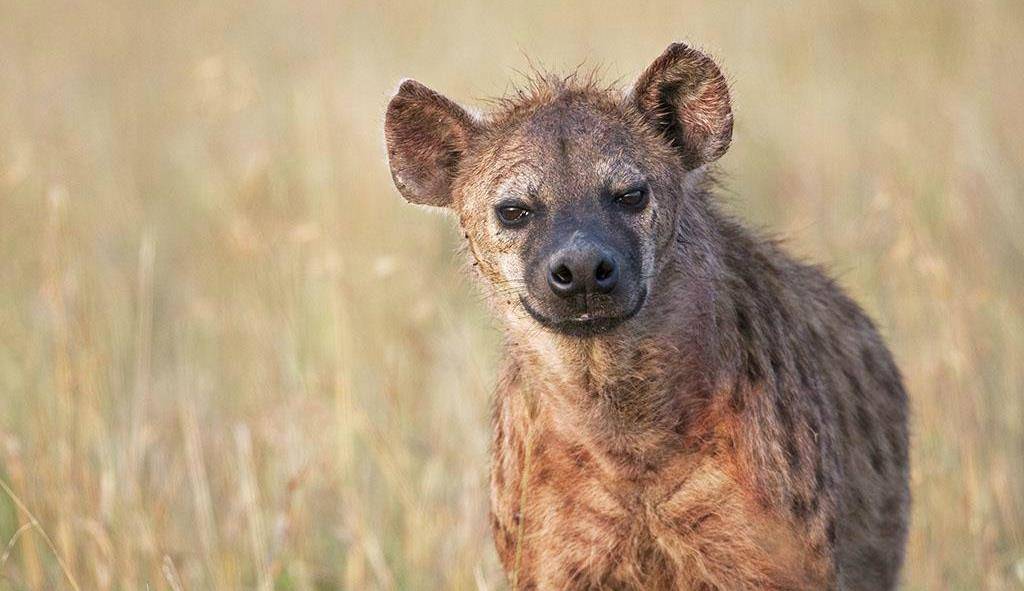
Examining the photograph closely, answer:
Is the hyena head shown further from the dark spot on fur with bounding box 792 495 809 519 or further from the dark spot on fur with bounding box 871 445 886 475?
the dark spot on fur with bounding box 871 445 886 475

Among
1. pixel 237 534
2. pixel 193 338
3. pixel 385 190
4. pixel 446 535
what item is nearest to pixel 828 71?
pixel 385 190

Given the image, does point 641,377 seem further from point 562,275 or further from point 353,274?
point 353,274

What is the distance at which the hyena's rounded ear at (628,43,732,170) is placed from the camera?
4.68m

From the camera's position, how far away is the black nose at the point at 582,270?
4223 mm

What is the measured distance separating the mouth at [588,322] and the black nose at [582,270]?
0.12 meters

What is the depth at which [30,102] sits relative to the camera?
1200 cm

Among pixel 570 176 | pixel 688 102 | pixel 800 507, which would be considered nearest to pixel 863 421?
pixel 800 507

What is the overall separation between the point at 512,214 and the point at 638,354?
567 mm

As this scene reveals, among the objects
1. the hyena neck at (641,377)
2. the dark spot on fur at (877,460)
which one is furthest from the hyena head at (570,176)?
the dark spot on fur at (877,460)

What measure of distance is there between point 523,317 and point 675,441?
608 mm

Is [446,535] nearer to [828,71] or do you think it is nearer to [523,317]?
[523,317]

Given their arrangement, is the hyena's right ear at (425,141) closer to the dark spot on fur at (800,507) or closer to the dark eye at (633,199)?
the dark eye at (633,199)

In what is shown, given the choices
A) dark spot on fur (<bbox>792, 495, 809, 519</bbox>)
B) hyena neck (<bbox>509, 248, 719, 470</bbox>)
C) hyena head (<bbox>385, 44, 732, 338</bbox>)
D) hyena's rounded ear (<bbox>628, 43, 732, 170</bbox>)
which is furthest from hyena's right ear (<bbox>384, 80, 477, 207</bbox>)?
dark spot on fur (<bbox>792, 495, 809, 519</bbox>)

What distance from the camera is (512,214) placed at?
15.2 feet
